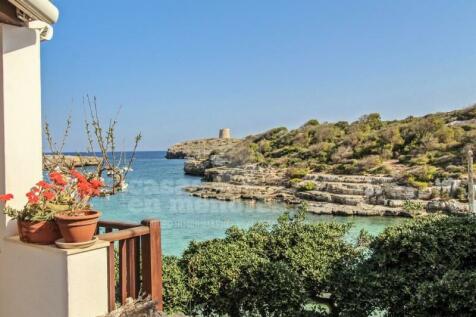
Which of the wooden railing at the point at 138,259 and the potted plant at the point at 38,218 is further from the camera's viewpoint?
the wooden railing at the point at 138,259

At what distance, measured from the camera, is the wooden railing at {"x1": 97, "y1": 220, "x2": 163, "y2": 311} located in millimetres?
2352

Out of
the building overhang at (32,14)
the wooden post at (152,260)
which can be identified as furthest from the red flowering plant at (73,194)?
the building overhang at (32,14)

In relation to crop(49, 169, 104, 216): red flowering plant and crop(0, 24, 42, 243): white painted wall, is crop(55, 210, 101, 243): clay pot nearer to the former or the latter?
crop(49, 169, 104, 216): red flowering plant

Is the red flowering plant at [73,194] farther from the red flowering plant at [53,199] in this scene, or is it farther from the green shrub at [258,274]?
the green shrub at [258,274]

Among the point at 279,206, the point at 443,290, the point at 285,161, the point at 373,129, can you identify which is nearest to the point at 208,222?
the point at 279,206

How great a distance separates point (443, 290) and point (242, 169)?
2698cm

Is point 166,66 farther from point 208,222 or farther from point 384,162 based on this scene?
point 384,162

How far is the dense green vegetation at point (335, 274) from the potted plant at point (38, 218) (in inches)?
82.9

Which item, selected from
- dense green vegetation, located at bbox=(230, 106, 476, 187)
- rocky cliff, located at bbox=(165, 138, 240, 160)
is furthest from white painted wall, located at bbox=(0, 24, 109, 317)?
rocky cliff, located at bbox=(165, 138, 240, 160)

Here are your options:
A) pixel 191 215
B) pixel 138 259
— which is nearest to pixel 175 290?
pixel 138 259

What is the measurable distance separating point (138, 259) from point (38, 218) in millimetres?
825

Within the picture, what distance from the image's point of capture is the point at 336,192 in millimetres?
20016

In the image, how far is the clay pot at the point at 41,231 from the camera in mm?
1964

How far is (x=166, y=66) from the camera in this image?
1428 centimetres
